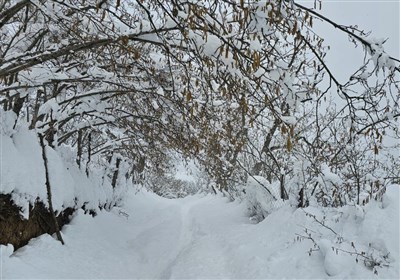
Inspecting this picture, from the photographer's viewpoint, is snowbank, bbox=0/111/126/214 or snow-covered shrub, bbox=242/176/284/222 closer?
snowbank, bbox=0/111/126/214

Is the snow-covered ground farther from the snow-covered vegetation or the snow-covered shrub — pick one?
the snow-covered shrub

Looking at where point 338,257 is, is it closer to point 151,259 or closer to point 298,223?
point 298,223

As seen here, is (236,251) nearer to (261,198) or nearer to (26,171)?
(261,198)

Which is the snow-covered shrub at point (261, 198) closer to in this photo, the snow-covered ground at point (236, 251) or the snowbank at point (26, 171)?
the snow-covered ground at point (236, 251)

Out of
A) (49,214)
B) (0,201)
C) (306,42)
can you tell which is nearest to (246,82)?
(306,42)

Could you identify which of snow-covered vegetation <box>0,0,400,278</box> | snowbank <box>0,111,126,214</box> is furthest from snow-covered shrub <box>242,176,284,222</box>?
snowbank <box>0,111,126,214</box>

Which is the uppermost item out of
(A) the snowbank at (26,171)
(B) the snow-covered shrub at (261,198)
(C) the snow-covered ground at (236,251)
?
(A) the snowbank at (26,171)

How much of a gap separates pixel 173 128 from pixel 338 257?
12.6ft

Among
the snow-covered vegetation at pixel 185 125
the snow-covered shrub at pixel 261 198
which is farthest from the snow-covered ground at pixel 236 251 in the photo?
the snow-covered shrub at pixel 261 198

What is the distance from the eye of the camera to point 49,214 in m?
7.58

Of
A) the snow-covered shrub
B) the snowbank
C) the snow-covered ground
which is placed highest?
the snowbank

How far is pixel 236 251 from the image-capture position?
Answer: 25.3 feet

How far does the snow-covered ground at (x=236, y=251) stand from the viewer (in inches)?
206

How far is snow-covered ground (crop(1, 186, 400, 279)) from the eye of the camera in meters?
5.24
